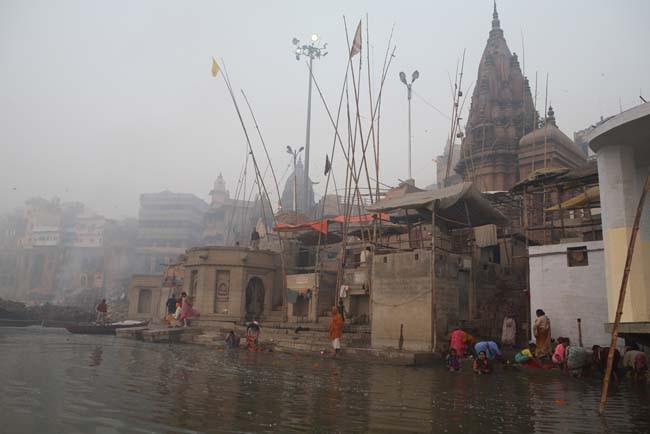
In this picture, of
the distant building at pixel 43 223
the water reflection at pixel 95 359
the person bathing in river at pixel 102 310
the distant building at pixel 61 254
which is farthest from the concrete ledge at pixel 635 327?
the distant building at pixel 43 223

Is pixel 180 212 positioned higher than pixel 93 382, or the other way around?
pixel 180 212

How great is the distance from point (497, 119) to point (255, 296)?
1960 centimetres

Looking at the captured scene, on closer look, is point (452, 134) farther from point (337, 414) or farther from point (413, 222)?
point (337, 414)

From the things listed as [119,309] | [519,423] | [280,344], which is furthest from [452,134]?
[119,309]

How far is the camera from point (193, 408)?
5824 millimetres

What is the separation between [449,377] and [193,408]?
602cm

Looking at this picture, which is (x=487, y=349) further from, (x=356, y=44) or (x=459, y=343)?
(x=356, y=44)

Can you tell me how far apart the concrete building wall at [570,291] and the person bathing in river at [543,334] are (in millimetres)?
1105

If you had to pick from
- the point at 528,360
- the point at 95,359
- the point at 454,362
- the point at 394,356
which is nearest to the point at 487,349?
the point at 454,362

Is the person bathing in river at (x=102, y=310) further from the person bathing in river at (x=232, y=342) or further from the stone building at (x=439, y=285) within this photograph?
the stone building at (x=439, y=285)

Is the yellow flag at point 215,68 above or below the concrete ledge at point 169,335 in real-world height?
above

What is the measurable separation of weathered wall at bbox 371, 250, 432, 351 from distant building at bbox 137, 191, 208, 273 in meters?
63.5

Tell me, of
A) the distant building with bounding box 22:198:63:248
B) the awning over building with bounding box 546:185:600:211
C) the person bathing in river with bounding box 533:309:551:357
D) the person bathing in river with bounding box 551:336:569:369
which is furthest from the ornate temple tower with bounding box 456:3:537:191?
the distant building with bounding box 22:198:63:248

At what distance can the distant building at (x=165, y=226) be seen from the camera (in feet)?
245
